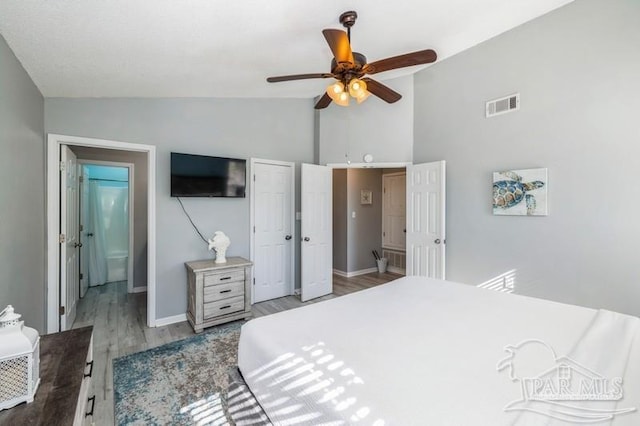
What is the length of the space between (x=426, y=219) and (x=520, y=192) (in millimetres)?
1034

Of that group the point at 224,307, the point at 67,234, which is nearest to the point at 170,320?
the point at 224,307

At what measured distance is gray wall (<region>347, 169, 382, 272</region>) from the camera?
211 inches

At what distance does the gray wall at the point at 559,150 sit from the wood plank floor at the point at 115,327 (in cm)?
239

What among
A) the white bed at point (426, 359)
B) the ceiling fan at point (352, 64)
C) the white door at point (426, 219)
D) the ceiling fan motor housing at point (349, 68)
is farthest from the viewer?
the white door at point (426, 219)

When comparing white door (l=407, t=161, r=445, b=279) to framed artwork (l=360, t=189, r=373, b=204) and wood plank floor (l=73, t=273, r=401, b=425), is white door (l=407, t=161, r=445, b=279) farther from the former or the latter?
framed artwork (l=360, t=189, r=373, b=204)

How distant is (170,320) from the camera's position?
3.14m

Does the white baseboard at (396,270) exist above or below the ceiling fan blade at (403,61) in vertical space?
below

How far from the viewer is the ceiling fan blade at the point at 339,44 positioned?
1.79m

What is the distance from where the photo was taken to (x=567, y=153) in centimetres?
250

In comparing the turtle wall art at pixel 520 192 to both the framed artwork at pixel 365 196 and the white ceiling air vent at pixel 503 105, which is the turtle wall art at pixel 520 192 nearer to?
the white ceiling air vent at pixel 503 105

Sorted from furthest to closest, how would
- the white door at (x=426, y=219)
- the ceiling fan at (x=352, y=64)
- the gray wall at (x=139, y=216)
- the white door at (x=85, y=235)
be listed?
1. the gray wall at (x=139, y=216)
2. the white door at (x=85, y=235)
3. the white door at (x=426, y=219)
4. the ceiling fan at (x=352, y=64)

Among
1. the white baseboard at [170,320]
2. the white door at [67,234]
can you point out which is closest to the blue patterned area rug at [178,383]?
the white baseboard at [170,320]

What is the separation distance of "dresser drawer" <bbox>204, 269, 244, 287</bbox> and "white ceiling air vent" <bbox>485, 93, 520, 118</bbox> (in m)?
3.32

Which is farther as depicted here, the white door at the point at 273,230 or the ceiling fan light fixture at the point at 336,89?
the white door at the point at 273,230
